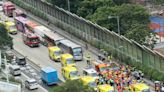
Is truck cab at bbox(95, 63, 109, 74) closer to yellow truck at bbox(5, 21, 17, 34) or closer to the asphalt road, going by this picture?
the asphalt road

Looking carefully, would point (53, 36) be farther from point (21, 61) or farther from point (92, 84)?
point (92, 84)

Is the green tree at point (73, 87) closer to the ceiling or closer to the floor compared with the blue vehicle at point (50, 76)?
closer to the ceiling

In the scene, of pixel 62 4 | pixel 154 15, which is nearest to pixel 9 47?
pixel 62 4

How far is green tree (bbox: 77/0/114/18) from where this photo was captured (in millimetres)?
80250

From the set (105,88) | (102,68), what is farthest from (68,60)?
(105,88)

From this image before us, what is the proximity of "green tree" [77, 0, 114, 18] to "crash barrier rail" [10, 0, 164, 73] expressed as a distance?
7.67 feet

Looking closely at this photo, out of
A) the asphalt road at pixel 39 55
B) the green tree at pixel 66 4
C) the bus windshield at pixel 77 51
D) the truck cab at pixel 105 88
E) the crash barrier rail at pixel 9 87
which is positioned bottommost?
the asphalt road at pixel 39 55

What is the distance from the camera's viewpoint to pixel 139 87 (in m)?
54.4

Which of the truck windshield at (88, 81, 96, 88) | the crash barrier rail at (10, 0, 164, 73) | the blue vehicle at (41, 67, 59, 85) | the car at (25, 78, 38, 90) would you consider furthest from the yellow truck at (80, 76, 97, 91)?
the crash barrier rail at (10, 0, 164, 73)

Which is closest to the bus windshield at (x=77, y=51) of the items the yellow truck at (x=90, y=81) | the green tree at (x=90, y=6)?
the yellow truck at (x=90, y=81)

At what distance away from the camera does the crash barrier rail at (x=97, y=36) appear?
205 ft

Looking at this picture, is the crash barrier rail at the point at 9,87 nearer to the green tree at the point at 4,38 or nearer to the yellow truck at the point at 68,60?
the yellow truck at the point at 68,60

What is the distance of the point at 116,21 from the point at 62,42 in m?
8.61

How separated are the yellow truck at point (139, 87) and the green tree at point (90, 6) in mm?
26692
